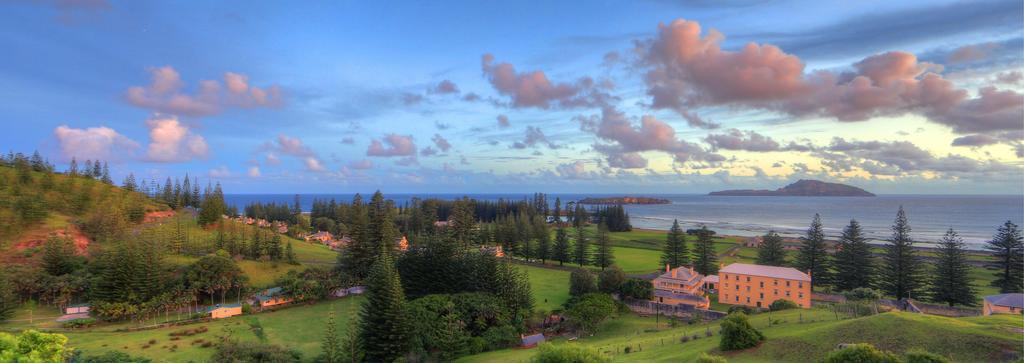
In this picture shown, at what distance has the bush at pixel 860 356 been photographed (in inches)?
508

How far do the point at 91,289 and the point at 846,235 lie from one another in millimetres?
61601

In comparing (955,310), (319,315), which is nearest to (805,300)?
(955,310)

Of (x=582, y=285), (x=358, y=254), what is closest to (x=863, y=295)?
(x=582, y=285)

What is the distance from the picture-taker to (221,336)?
27.1m

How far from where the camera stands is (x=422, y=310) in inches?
1088

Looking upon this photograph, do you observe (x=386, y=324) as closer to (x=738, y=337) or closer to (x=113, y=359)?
(x=113, y=359)

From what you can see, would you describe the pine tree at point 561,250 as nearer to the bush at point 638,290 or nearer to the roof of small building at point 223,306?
the bush at point 638,290

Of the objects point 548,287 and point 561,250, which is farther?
point 561,250

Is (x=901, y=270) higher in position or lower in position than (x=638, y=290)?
higher

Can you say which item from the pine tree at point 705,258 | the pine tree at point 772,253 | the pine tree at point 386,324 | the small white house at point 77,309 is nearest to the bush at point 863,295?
the pine tree at point 772,253

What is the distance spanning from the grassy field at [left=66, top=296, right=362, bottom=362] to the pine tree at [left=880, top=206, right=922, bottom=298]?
42.2 meters

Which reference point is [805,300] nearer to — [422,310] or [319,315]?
[422,310]

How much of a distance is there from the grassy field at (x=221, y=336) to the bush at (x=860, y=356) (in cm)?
2394

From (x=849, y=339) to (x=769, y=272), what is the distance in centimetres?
1907
